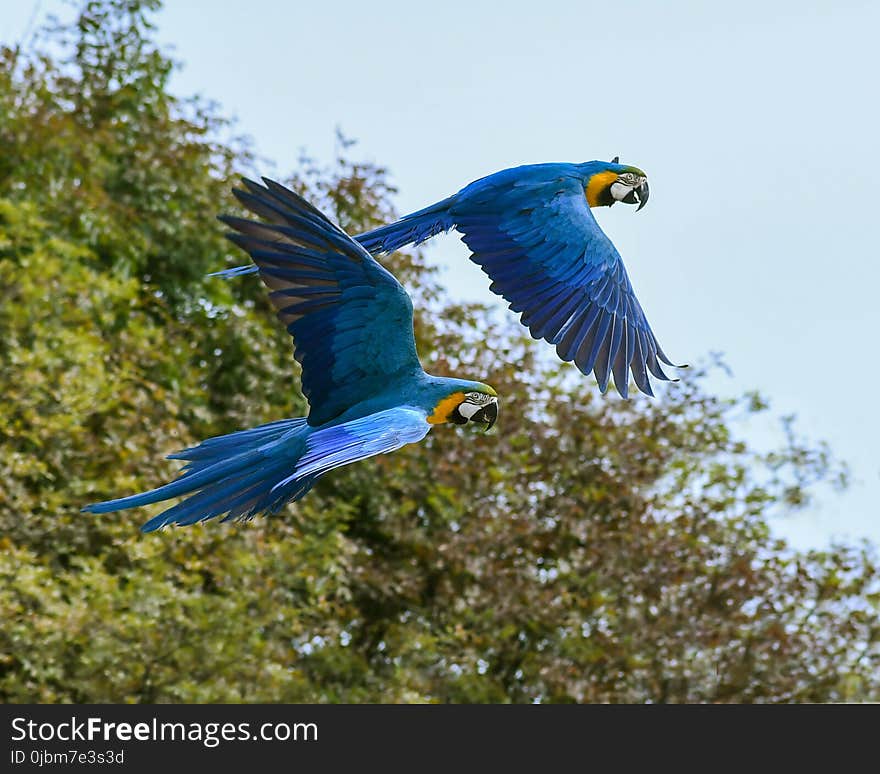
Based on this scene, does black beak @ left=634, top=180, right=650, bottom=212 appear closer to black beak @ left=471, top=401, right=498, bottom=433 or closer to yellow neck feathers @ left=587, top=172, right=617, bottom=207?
yellow neck feathers @ left=587, top=172, right=617, bottom=207

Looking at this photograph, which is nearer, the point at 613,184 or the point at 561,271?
the point at 561,271

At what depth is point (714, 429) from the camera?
674 centimetres

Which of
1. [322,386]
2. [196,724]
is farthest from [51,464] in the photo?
[322,386]

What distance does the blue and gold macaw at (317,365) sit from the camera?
237 centimetres

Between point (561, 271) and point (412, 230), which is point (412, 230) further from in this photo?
point (561, 271)

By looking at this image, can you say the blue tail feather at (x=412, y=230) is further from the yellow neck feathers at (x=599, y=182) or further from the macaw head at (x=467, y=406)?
the macaw head at (x=467, y=406)

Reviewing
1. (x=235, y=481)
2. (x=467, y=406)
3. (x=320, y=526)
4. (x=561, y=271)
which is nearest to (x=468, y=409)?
(x=467, y=406)

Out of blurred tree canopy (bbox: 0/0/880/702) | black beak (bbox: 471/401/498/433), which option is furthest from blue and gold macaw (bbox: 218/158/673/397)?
blurred tree canopy (bbox: 0/0/880/702)

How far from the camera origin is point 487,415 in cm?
247

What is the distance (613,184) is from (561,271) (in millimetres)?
266

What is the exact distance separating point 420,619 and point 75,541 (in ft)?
5.53

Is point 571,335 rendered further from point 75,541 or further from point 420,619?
point 420,619

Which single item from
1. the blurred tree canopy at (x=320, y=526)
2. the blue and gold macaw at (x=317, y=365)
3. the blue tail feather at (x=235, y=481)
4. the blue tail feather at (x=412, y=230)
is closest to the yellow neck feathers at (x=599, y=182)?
the blue tail feather at (x=412, y=230)

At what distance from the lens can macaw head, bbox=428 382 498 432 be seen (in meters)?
2.43
